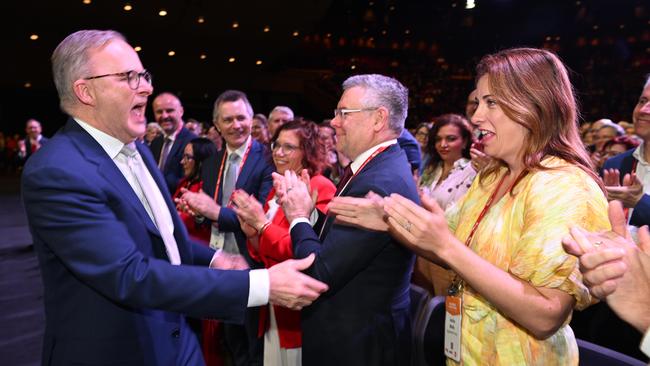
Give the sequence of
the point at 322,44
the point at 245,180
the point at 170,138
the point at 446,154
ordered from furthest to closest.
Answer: the point at 322,44 < the point at 170,138 < the point at 446,154 < the point at 245,180

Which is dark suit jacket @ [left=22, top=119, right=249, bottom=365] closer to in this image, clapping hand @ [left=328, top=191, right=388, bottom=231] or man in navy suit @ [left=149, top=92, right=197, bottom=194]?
clapping hand @ [left=328, top=191, right=388, bottom=231]

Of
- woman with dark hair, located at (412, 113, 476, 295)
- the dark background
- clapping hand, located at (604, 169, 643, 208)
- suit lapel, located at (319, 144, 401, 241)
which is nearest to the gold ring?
suit lapel, located at (319, 144, 401, 241)

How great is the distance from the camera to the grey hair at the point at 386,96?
2.09 meters

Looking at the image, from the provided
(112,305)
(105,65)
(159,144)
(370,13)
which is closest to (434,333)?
(112,305)

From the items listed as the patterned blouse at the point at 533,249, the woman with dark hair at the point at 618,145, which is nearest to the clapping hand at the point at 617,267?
the patterned blouse at the point at 533,249

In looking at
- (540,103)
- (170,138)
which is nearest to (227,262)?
(540,103)

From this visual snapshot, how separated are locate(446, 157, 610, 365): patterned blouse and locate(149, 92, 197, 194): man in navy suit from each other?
12.4ft

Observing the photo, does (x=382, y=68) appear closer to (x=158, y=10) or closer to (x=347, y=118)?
(x=158, y=10)

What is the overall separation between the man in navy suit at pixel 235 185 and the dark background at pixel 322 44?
1087 centimetres

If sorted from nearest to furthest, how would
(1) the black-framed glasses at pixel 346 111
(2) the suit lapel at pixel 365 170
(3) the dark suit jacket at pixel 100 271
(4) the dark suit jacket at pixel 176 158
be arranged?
(3) the dark suit jacket at pixel 100 271
(2) the suit lapel at pixel 365 170
(1) the black-framed glasses at pixel 346 111
(4) the dark suit jacket at pixel 176 158

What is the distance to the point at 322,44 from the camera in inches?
875

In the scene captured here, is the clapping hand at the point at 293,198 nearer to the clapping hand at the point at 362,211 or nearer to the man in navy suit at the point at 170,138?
the clapping hand at the point at 362,211

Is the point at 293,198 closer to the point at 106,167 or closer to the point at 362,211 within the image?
the point at 362,211

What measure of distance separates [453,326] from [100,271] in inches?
41.7
